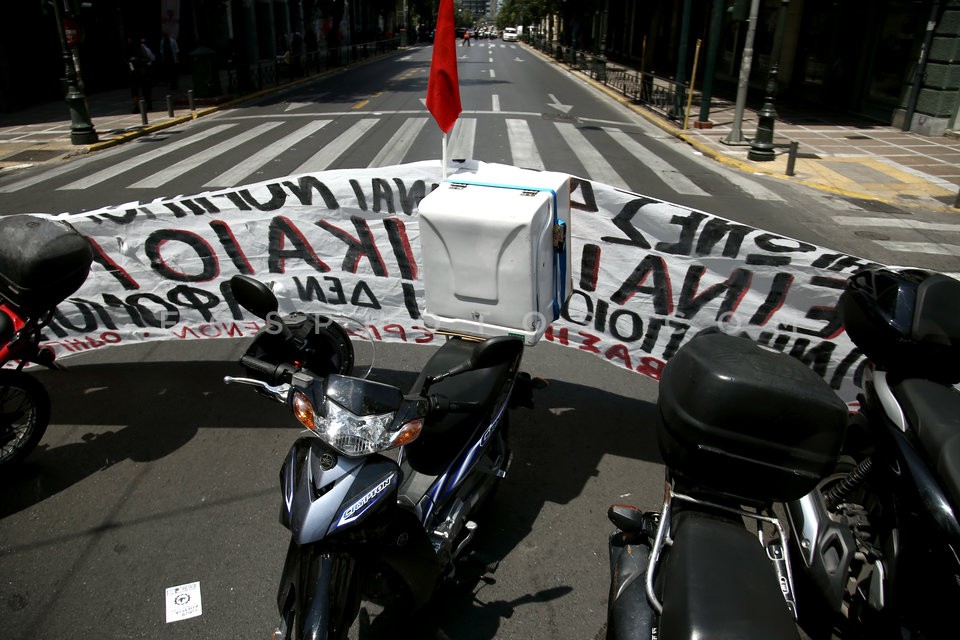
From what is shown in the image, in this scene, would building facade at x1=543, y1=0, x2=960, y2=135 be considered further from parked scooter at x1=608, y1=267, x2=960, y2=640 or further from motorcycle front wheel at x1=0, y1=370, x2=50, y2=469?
motorcycle front wheel at x1=0, y1=370, x2=50, y2=469

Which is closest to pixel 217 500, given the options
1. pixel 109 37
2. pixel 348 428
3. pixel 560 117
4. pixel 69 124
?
pixel 348 428

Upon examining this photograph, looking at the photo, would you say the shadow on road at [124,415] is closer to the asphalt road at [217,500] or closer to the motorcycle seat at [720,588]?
the asphalt road at [217,500]

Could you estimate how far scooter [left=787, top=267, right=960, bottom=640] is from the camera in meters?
2.39

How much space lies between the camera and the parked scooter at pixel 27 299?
3758 mm

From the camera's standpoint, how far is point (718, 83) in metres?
28.0

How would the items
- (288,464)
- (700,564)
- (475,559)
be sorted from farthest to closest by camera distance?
1. (475,559)
2. (288,464)
3. (700,564)

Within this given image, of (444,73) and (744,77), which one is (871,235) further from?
(444,73)

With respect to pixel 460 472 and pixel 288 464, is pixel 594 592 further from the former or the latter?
pixel 288 464

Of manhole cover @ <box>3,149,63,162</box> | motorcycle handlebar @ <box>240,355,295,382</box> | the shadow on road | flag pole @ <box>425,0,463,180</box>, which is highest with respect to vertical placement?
flag pole @ <box>425,0,463,180</box>

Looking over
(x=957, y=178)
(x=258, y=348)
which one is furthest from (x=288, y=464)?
(x=957, y=178)

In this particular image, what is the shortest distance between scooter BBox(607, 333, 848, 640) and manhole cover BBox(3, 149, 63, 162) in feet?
47.8

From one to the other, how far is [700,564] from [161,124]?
18181mm

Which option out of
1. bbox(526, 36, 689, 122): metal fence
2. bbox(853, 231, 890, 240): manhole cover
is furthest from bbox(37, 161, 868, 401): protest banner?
bbox(526, 36, 689, 122): metal fence

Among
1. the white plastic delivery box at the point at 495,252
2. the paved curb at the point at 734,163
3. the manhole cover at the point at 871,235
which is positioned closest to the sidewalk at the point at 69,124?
the white plastic delivery box at the point at 495,252
